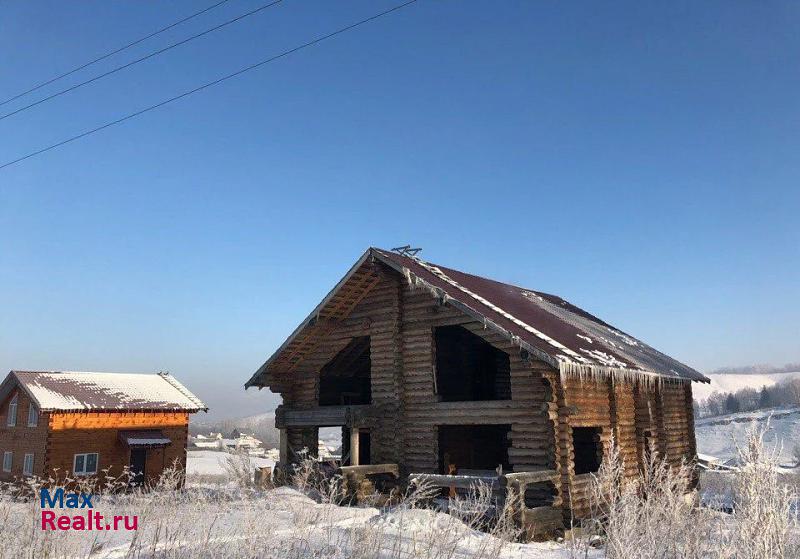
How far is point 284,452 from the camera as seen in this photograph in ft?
69.1

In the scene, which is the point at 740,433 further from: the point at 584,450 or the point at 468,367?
the point at 468,367

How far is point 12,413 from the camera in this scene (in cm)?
3325

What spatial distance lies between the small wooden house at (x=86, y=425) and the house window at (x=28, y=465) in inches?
0.6

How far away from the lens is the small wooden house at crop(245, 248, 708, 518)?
15.9 m

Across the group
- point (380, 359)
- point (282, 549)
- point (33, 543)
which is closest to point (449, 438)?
point (380, 359)

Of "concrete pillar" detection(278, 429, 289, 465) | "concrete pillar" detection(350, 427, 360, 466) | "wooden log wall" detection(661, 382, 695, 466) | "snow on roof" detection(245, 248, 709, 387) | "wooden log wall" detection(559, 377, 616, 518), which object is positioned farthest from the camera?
"wooden log wall" detection(661, 382, 695, 466)

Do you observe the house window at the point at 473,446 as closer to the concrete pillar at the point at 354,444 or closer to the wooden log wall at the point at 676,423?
the concrete pillar at the point at 354,444

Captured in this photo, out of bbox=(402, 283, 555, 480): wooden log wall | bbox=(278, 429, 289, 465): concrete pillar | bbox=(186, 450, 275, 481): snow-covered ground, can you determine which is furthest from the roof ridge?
bbox=(402, 283, 555, 480): wooden log wall

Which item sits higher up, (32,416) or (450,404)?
(450,404)

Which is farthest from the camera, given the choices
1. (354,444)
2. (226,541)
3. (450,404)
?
(354,444)

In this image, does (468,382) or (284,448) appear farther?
(468,382)

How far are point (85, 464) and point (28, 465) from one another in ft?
9.14

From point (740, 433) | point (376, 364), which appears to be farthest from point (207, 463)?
point (740, 433)

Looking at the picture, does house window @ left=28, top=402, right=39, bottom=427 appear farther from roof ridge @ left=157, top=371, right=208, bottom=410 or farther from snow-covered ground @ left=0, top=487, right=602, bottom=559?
snow-covered ground @ left=0, top=487, right=602, bottom=559
